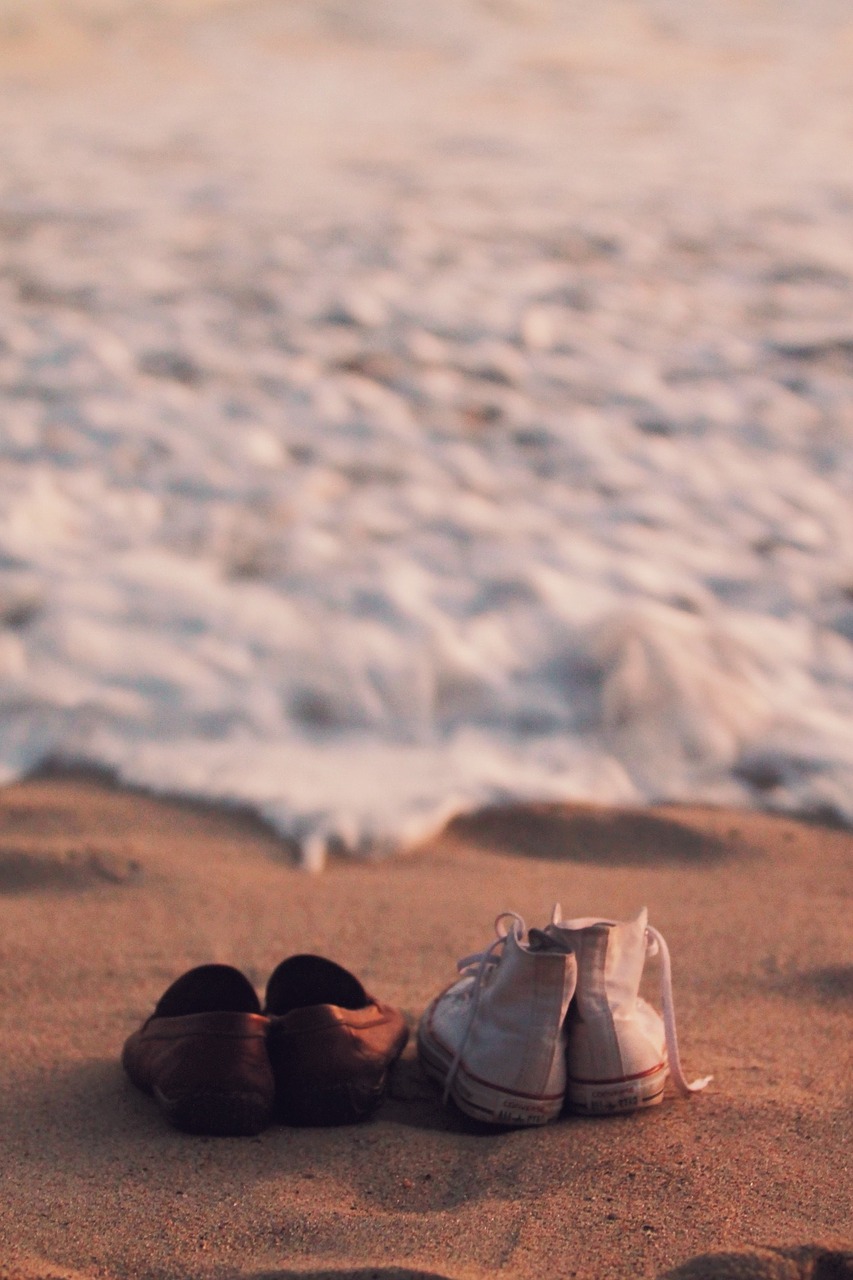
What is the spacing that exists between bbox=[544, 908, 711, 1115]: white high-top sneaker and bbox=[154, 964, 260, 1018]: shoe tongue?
40 centimetres

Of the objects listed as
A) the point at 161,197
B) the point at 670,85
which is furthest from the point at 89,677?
the point at 670,85

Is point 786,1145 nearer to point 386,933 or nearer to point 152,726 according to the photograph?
point 386,933

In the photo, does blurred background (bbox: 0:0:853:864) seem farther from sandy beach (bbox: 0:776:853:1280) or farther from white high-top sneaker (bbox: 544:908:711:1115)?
white high-top sneaker (bbox: 544:908:711:1115)

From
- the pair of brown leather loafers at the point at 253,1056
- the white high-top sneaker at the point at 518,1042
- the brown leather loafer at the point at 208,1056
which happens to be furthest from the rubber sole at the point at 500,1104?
the brown leather loafer at the point at 208,1056

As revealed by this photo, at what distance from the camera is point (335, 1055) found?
1.55 m

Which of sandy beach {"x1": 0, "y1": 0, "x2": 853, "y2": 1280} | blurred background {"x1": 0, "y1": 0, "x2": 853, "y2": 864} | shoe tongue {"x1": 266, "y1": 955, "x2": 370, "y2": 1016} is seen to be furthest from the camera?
blurred background {"x1": 0, "y1": 0, "x2": 853, "y2": 864}

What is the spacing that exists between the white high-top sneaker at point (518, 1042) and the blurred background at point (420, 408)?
80cm

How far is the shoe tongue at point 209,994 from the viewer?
64.0 inches

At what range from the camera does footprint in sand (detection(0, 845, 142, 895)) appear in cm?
217

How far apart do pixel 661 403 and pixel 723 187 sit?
2390 millimetres

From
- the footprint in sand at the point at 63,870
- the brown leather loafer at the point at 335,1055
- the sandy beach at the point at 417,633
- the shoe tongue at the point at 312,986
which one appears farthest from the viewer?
the footprint in sand at the point at 63,870

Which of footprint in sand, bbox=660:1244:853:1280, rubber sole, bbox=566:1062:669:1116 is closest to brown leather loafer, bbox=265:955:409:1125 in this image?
rubber sole, bbox=566:1062:669:1116

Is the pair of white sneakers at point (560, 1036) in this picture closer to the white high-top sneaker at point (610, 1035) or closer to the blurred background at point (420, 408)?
the white high-top sneaker at point (610, 1035)

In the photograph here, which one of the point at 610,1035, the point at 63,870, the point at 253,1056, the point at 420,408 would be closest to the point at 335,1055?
the point at 253,1056
